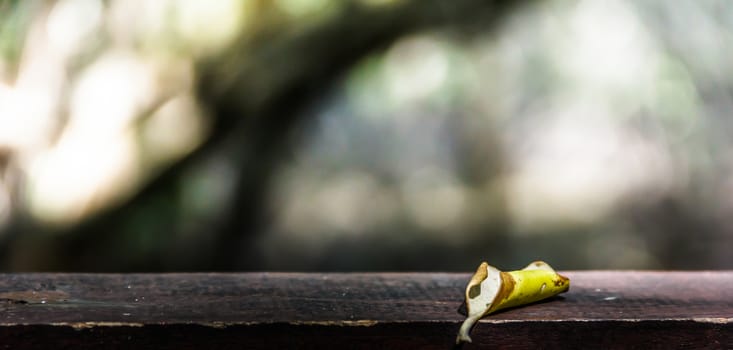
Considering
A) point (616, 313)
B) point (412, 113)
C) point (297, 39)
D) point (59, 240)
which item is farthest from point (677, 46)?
point (616, 313)

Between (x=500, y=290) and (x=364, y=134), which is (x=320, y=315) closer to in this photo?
(x=500, y=290)

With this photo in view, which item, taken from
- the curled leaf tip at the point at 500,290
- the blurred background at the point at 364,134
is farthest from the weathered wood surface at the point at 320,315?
the blurred background at the point at 364,134

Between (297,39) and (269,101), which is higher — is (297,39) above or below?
above

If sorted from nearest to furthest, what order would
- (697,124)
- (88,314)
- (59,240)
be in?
(88,314) < (59,240) < (697,124)

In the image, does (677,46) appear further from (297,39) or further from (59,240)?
(59,240)

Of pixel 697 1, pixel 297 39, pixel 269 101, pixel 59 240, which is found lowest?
pixel 59 240

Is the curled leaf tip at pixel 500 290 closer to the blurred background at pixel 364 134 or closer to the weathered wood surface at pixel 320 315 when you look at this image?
the weathered wood surface at pixel 320 315

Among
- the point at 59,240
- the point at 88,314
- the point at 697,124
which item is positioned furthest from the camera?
the point at 697,124

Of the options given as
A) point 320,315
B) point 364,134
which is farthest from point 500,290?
point 364,134
